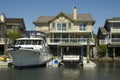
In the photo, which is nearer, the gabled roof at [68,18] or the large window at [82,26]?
the gabled roof at [68,18]

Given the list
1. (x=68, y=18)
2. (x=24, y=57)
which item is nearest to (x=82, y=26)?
(x=68, y=18)

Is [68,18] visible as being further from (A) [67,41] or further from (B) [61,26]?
(A) [67,41]

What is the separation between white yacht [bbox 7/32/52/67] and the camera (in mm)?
40656

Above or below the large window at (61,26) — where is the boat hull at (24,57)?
below

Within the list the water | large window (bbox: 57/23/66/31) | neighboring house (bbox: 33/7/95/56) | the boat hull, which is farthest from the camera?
large window (bbox: 57/23/66/31)

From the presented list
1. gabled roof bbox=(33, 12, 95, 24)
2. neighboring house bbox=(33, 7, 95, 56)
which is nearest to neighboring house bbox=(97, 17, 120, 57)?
neighboring house bbox=(33, 7, 95, 56)

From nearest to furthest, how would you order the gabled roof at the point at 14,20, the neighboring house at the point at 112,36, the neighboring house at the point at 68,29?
the neighboring house at the point at 112,36, the neighboring house at the point at 68,29, the gabled roof at the point at 14,20

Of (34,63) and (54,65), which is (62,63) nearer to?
(54,65)

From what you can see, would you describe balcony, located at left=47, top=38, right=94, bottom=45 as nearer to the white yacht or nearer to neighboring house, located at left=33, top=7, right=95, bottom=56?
neighboring house, located at left=33, top=7, right=95, bottom=56

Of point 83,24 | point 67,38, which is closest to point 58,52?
point 67,38

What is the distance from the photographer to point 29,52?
4091cm

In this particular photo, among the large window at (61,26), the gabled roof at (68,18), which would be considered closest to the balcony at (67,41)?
the large window at (61,26)

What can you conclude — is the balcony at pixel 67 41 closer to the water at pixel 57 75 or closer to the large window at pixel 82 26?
the large window at pixel 82 26

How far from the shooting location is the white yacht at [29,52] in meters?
40.7
